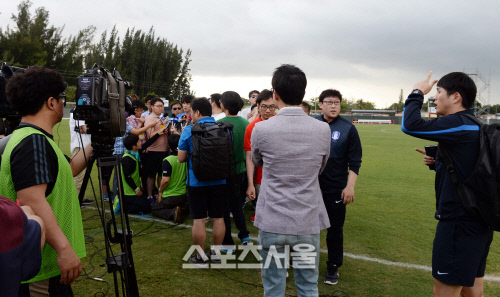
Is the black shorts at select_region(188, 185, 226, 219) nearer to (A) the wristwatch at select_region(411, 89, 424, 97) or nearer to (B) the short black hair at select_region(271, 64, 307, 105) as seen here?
(B) the short black hair at select_region(271, 64, 307, 105)

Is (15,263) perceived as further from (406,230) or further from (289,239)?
(406,230)

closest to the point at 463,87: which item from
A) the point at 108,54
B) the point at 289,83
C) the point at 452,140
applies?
the point at 452,140

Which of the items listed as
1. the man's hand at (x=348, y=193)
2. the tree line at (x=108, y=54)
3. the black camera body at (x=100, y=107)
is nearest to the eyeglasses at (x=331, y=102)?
the man's hand at (x=348, y=193)

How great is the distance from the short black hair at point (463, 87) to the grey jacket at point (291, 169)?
1065 mm

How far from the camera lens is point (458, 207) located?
2.29 metres

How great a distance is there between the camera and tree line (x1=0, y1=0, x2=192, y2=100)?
45.1 meters

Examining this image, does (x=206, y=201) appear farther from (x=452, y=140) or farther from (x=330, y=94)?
(x=452, y=140)

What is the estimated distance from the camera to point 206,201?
3.91 metres

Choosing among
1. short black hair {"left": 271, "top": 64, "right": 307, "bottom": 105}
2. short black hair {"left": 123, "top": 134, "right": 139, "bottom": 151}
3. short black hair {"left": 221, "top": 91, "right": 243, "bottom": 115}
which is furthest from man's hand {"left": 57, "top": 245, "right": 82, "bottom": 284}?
short black hair {"left": 123, "top": 134, "right": 139, "bottom": 151}

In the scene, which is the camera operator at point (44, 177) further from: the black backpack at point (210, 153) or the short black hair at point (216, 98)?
the short black hair at point (216, 98)

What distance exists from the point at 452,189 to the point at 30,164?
2617 mm

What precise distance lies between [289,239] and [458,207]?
118 centimetres

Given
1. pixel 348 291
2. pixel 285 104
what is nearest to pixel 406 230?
pixel 348 291

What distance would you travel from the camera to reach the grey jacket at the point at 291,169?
2125 mm
